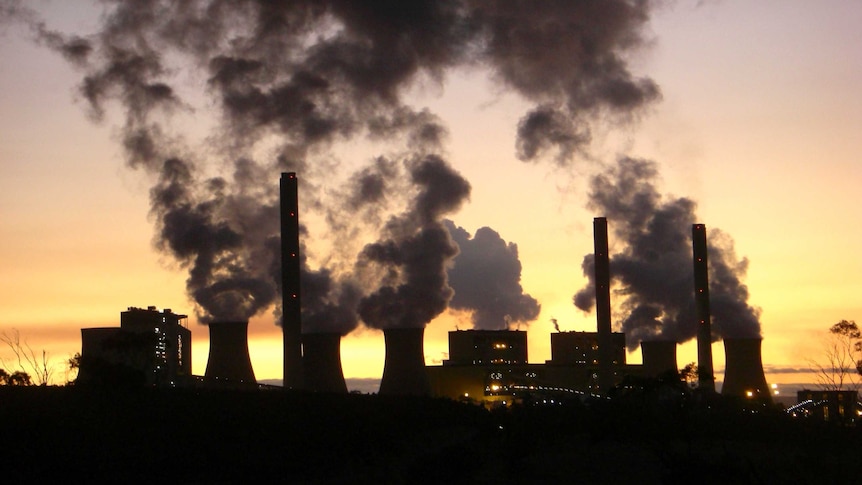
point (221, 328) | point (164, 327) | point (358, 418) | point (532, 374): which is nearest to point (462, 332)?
point (532, 374)

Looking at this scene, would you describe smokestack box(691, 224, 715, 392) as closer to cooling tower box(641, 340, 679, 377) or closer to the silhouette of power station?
the silhouette of power station

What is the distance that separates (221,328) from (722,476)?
124 ft

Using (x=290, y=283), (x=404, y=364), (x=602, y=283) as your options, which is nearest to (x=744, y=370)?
(x=602, y=283)

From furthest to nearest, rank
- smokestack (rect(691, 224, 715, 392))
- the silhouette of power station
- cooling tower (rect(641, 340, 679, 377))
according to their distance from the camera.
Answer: cooling tower (rect(641, 340, 679, 377)) < smokestack (rect(691, 224, 715, 392)) < the silhouette of power station

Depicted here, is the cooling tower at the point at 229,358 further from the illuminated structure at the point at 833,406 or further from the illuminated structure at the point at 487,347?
the illuminated structure at the point at 487,347

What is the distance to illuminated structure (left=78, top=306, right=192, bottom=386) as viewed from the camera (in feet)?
144

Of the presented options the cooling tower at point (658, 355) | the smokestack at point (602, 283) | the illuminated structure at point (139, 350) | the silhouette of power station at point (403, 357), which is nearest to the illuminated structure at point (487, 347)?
the silhouette of power station at point (403, 357)

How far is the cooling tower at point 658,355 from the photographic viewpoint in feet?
264

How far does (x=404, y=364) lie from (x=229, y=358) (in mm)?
9999

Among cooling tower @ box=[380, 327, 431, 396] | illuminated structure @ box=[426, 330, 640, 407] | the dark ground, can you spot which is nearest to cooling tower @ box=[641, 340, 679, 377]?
illuminated structure @ box=[426, 330, 640, 407]

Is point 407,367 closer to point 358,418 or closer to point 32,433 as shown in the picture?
point 358,418

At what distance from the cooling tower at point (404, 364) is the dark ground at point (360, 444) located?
10576mm

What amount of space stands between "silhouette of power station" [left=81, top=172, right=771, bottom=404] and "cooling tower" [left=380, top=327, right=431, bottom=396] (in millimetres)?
56

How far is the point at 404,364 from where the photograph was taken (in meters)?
62.3
